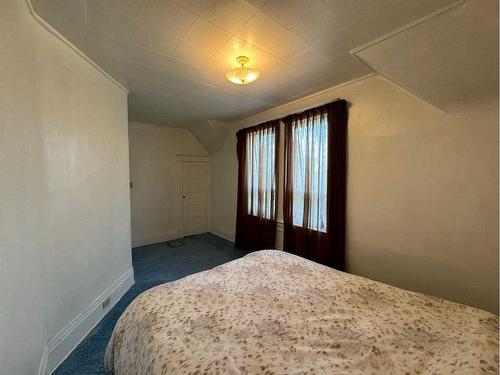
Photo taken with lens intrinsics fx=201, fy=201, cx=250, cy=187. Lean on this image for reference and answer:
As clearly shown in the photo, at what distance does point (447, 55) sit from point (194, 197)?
14.6 ft

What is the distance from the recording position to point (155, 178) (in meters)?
4.24

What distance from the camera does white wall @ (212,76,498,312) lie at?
5.10ft

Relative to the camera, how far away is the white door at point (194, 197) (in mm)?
4633

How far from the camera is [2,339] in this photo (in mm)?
920

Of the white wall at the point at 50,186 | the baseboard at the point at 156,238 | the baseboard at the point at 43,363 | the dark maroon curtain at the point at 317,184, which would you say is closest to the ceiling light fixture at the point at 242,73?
the dark maroon curtain at the point at 317,184

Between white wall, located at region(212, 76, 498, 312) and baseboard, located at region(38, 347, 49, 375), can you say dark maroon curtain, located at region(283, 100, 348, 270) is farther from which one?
baseboard, located at region(38, 347, 49, 375)

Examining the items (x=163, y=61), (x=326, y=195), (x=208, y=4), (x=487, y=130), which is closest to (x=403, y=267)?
(x=326, y=195)

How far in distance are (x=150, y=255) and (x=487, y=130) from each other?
4.41 m

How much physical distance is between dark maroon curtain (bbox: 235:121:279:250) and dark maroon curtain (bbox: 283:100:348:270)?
30 cm

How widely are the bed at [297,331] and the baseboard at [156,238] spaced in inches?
122

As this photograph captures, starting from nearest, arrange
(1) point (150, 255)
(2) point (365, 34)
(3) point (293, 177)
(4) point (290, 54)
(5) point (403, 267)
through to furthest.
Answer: (2) point (365, 34) → (4) point (290, 54) → (5) point (403, 267) → (3) point (293, 177) → (1) point (150, 255)

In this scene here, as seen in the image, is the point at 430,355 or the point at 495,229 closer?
the point at 430,355

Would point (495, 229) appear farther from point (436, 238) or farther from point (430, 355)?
point (430, 355)

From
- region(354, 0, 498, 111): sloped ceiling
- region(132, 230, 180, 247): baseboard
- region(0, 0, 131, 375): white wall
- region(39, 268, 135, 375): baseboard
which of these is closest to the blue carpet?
region(39, 268, 135, 375): baseboard
